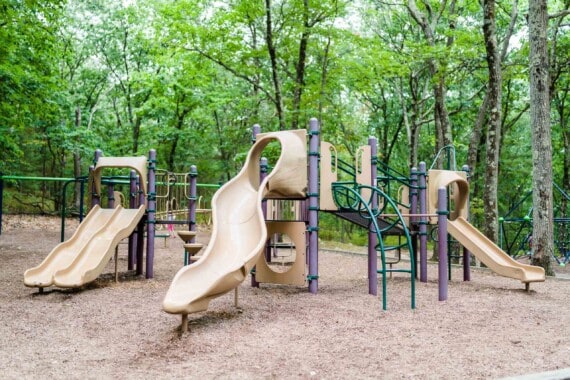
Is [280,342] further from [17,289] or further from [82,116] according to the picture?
[82,116]

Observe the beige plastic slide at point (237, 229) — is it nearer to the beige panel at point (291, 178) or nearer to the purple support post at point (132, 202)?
the beige panel at point (291, 178)

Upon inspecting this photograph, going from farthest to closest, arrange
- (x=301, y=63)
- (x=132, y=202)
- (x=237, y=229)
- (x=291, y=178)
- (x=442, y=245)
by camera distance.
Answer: (x=301, y=63) < (x=132, y=202) < (x=291, y=178) < (x=442, y=245) < (x=237, y=229)

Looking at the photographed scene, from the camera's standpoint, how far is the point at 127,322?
5.20 metres

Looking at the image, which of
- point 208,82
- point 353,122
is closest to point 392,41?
point 353,122

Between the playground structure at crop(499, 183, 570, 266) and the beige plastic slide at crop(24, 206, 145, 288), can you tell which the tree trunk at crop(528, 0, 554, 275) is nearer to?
the playground structure at crop(499, 183, 570, 266)

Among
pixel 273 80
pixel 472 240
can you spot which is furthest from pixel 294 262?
pixel 273 80

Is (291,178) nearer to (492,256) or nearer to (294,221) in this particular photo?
(294,221)

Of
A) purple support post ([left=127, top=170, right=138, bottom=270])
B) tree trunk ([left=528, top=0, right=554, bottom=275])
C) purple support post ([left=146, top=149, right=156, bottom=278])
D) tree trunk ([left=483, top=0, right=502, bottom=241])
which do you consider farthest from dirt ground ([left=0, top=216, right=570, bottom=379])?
tree trunk ([left=483, top=0, right=502, bottom=241])

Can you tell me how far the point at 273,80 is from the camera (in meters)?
15.3

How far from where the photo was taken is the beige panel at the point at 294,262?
22.5 ft

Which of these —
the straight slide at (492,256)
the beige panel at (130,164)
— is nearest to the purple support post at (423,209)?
the straight slide at (492,256)

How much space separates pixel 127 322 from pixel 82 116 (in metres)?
19.3

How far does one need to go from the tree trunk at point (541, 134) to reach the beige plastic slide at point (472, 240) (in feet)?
5.96

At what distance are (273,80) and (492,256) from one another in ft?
31.5
